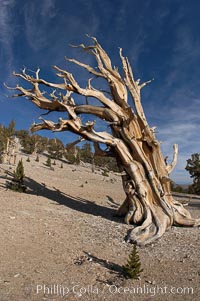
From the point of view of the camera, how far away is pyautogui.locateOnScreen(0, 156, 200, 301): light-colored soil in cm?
494

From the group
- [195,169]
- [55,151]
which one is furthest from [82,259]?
[55,151]

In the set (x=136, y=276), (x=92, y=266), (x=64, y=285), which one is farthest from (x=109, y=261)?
(x=64, y=285)

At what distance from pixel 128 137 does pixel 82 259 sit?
4550mm

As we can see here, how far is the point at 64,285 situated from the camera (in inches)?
205

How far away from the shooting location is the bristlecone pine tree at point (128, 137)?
9344 mm

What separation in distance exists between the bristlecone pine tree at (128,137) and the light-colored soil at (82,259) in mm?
715

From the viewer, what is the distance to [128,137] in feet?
31.7

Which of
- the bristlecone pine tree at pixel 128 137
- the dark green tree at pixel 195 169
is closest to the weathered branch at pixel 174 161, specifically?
the bristlecone pine tree at pixel 128 137

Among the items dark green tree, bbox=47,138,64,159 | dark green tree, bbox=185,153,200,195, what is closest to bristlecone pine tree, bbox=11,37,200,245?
dark green tree, bbox=185,153,200,195

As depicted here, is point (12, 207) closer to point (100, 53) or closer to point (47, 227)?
A: point (47, 227)

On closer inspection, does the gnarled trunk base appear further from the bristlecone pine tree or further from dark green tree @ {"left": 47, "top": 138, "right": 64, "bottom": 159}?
dark green tree @ {"left": 47, "top": 138, "right": 64, "bottom": 159}

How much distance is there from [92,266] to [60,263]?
74 cm

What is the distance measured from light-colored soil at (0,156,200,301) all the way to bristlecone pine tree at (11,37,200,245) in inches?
28.1

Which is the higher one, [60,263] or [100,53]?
[100,53]
